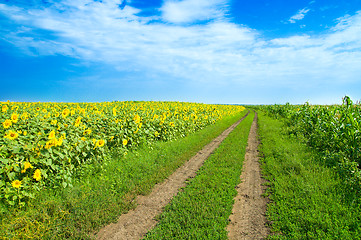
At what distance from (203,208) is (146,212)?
135cm

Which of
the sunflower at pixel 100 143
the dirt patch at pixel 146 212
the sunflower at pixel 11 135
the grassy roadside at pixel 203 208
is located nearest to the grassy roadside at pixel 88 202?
the dirt patch at pixel 146 212

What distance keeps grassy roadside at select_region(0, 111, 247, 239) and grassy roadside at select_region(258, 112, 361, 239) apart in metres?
3.43

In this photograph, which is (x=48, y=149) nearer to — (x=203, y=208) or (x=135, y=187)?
(x=135, y=187)

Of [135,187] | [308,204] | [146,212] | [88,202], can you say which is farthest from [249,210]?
[88,202]

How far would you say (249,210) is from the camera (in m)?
4.82

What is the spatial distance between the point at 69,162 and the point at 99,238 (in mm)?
2651

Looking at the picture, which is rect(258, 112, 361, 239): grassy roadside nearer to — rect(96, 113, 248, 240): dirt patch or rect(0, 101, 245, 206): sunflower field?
rect(96, 113, 248, 240): dirt patch

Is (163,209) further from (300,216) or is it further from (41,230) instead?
(300,216)

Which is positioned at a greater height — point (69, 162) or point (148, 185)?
point (69, 162)

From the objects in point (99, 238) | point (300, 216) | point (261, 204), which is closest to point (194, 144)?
point (261, 204)

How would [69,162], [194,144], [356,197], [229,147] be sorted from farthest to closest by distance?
[194,144]
[229,147]
[69,162]
[356,197]

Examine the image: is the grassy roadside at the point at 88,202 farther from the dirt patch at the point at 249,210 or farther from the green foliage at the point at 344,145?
the green foliage at the point at 344,145

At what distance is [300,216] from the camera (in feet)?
14.5

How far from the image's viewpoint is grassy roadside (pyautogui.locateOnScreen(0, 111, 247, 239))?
12.8 ft
